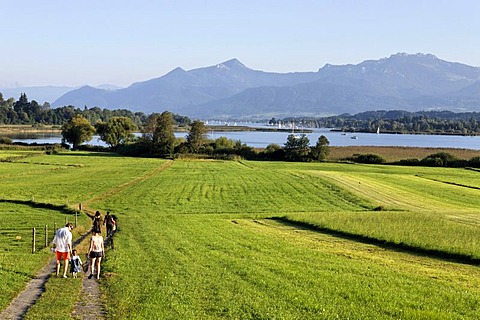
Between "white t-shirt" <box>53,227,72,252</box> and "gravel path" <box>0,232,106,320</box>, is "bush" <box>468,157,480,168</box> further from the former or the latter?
"gravel path" <box>0,232,106,320</box>

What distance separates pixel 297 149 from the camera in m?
131

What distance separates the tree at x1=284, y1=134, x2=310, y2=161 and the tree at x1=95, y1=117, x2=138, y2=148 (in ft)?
177

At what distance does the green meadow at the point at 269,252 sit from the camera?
1605cm

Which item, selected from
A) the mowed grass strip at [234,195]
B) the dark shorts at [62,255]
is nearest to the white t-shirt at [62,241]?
the dark shorts at [62,255]

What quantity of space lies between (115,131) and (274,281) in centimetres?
14626

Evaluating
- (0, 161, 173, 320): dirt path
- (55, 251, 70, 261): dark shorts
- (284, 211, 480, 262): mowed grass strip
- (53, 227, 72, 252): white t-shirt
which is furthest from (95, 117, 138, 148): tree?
(55, 251, 70, 261): dark shorts

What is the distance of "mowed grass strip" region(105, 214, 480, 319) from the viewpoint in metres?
15.4

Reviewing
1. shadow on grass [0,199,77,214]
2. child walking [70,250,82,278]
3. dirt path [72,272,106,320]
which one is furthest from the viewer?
shadow on grass [0,199,77,214]

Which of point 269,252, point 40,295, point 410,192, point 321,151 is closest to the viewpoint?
point 40,295

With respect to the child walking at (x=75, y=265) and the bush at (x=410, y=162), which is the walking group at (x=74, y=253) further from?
the bush at (x=410, y=162)

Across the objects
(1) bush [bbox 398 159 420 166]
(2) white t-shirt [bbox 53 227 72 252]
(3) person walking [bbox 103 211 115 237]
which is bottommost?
(1) bush [bbox 398 159 420 166]

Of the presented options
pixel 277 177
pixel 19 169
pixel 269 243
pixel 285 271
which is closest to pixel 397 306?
pixel 285 271

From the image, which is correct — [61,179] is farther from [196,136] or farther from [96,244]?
[196,136]

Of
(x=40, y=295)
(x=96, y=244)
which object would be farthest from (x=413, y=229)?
(x=40, y=295)
